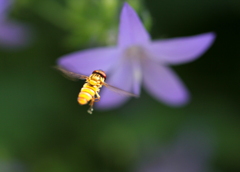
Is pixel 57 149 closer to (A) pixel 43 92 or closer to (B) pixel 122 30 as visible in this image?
(A) pixel 43 92

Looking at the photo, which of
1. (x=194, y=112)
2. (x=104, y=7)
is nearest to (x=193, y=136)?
(x=194, y=112)

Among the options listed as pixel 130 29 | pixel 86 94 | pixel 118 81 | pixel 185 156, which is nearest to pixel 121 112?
pixel 185 156

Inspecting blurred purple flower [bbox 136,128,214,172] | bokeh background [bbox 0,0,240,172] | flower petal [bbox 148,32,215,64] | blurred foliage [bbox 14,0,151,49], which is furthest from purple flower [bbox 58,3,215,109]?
blurred purple flower [bbox 136,128,214,172]

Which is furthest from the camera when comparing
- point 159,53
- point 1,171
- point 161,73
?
point 1,171

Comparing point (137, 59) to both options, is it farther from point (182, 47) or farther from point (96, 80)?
point (96, 80)

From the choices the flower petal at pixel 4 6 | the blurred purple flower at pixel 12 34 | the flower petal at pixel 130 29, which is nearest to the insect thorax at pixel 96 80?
the flower petal at pixel 130 29
